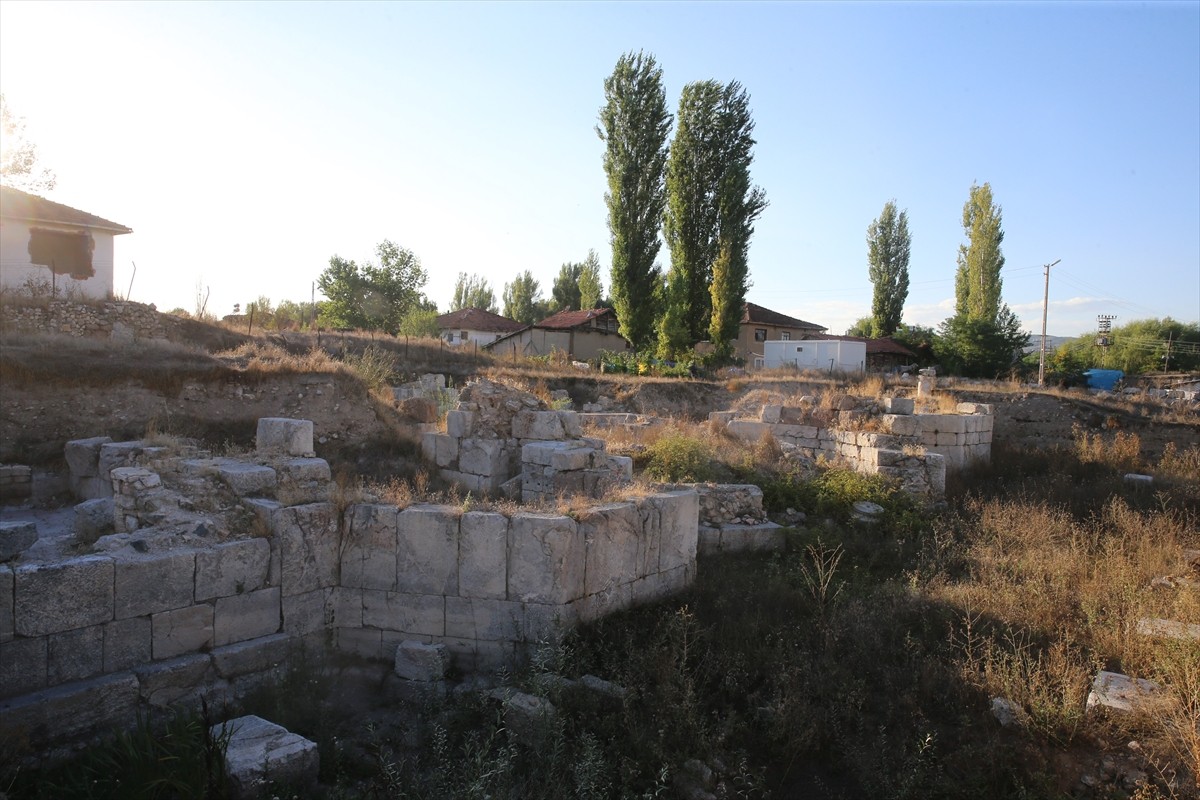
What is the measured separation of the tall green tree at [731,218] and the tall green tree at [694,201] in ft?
1.25

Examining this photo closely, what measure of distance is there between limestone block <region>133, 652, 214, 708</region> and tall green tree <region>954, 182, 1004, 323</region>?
43486 millimetres

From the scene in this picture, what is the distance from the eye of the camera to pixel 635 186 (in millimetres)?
35969

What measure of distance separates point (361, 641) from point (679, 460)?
5290mm

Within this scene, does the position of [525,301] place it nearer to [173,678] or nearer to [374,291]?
[374,291]

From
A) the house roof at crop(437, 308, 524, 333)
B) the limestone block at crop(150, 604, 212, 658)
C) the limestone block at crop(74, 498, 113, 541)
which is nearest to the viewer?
the limestone block at crop(150, 604, 212, 658)

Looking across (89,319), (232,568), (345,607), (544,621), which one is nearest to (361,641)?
(345,607)

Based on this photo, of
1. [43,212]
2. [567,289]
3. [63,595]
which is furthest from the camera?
[567,289]

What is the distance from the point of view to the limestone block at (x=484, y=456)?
32.8 feet

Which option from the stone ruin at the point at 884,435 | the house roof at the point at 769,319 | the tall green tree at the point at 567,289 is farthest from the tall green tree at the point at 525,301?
the stone ruin at the point at 884,435

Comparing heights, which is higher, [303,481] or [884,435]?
[884,435]

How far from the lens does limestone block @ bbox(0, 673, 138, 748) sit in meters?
4.59

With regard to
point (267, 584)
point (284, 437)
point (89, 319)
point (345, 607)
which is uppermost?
point (89, 319)

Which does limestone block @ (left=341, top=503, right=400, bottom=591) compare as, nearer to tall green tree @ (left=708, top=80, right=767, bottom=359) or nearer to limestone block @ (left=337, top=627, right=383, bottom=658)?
limestone block @ (left=337, top=627, right=383, bottom=658)

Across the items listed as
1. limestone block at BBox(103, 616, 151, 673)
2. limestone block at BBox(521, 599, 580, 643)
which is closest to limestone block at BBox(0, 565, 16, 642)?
limestone block at BBox(103, 616, 151, 673)
